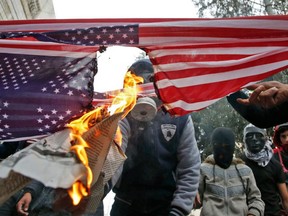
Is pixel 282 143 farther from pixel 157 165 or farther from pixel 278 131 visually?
pixel 157 165

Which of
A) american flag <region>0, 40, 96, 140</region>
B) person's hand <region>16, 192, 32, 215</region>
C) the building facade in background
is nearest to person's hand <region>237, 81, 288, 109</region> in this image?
american flag <region>0, 40, 96, 140</region>

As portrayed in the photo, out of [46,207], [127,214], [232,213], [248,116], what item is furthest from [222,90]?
[232,213]

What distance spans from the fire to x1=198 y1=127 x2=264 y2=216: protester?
176 cm

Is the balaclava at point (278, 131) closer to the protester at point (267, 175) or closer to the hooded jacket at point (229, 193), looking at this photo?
the protester at point (267, 175)

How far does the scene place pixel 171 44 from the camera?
212 centimetres

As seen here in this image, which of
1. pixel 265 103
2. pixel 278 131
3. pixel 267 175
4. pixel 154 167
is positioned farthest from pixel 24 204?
pixel 278 131

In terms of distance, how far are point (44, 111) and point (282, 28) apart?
1.57 m

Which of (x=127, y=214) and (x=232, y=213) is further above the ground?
(x=127, y=214)

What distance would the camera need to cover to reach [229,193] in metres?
3.64

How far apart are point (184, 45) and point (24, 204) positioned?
72.8 inches

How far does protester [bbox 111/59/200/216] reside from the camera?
273cm

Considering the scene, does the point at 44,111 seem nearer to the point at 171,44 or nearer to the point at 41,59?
the point at 41,59

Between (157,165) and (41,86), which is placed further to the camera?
(157,165)

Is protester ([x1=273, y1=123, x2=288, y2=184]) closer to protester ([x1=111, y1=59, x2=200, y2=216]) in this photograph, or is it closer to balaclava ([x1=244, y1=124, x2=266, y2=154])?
balaclava ([x1=244, y1=124, x2=266, y2=154])
